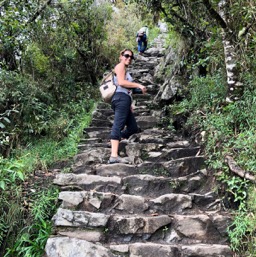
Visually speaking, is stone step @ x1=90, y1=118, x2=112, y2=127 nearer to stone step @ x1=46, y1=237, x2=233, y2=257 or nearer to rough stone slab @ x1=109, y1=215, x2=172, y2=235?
rough stone slab @ x1=109, y1=215, x2=172, y2=235

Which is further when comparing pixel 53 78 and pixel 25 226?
pixel 53 78

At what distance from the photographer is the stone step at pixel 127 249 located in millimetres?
2973

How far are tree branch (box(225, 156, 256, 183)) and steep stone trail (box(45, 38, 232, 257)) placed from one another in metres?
0.45

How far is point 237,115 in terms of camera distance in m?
4.30

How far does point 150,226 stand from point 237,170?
1.22 metres

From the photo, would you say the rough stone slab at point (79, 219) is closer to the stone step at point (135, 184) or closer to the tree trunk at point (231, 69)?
the stone step at point (135, 184)

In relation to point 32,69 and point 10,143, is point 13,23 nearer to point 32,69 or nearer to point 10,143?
point 32,69

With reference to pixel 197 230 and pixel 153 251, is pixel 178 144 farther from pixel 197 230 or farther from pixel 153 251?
pixel 153 251

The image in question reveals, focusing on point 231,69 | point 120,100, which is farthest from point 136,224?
point 231,69

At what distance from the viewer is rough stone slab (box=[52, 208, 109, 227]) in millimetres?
3301

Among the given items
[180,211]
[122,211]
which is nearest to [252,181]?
[180,211]

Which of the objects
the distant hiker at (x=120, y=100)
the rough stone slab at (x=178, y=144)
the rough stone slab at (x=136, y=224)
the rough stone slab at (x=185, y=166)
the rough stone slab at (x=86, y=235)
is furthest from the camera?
the rough stone slab at (x=178, y=144)

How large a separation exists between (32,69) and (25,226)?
4.97 meters

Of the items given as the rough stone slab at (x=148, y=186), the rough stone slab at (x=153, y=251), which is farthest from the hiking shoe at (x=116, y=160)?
the rough stone slab at (x=153, y=251)
